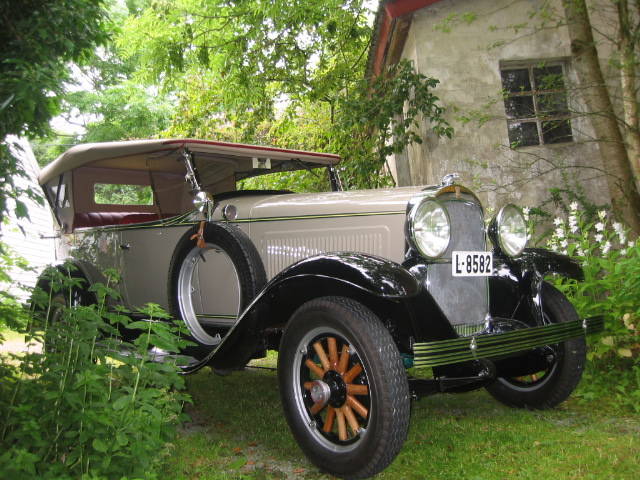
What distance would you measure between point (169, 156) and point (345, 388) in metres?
2.80

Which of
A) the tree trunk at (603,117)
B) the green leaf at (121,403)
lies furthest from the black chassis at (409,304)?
the tree trunk at (603,117)

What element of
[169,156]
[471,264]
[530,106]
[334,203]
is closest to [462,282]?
[471,264]

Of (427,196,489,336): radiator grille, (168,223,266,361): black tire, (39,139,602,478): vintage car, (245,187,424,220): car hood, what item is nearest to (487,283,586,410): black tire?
(39,139,602,478): vintage car

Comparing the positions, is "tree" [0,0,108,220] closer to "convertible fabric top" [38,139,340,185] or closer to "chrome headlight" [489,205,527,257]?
"convertible fabric top" [38,139,340,185]

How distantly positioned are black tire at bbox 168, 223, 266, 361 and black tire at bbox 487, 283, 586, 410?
5.70ft

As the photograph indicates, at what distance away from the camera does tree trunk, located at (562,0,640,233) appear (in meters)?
6.01

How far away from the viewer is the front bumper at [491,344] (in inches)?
95.8

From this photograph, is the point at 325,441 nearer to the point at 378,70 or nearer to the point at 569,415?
the point at 569,415

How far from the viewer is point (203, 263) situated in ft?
13.2

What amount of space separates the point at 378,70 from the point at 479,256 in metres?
7.07

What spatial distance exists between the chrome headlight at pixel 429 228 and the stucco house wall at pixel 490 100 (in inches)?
167

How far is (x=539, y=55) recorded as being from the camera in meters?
7.37

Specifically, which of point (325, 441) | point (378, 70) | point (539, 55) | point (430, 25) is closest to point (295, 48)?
point (378, 70)

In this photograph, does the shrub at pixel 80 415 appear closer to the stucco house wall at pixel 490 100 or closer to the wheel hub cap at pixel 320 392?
the wheel hub cap at pixel 320 392
